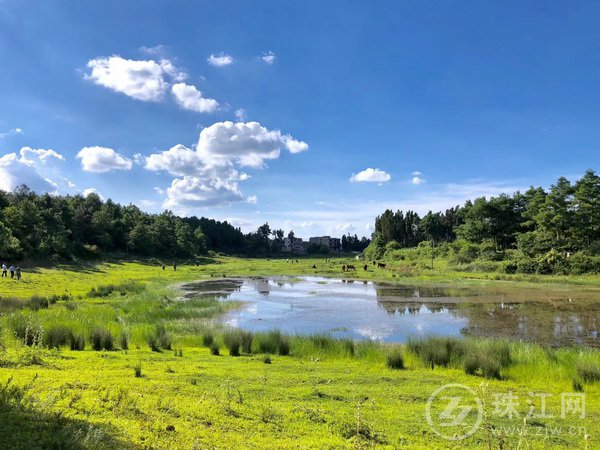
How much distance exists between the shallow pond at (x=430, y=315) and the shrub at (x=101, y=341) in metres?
8.12

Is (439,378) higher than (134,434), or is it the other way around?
(134,434)

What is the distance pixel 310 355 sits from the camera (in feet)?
45.4

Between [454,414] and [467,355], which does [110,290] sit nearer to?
[467,355]

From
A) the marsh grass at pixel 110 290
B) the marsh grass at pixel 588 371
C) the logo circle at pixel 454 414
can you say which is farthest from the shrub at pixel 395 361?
the marsh grass at pixel 110 290

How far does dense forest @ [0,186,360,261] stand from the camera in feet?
203

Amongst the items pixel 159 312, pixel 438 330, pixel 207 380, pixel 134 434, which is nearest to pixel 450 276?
pixel 438 330

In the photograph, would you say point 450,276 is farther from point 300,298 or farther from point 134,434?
point 134,434

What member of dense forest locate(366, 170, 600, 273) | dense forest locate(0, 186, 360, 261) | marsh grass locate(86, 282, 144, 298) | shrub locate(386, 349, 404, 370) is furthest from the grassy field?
dense forest locate(366, 170, 600, 273)

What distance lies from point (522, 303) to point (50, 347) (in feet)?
103

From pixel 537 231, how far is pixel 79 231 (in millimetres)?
95508

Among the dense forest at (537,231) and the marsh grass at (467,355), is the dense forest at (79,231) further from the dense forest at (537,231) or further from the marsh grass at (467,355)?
the dense forest at (537,231)

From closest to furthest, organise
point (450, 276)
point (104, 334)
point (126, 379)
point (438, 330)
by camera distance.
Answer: point (126, 379)
point (104, 334)
point (438, 330)
point (450, 276)

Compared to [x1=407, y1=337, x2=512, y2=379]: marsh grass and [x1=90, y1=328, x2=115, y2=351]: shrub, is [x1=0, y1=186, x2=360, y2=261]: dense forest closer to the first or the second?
[x1=90, y1=328, x2=115, y2=351]: shrub

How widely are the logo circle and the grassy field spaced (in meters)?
0.10
